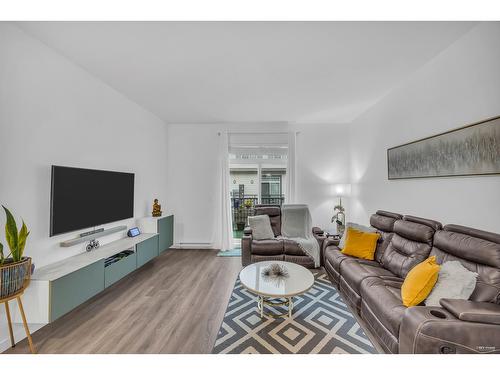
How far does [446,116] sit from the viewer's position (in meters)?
2.15

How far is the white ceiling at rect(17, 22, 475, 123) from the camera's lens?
6.00 ft

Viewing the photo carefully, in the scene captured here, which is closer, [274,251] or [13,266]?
[13,266]

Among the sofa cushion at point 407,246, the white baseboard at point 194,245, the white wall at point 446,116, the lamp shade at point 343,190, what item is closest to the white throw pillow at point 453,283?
the sofa cushion at point 407,246

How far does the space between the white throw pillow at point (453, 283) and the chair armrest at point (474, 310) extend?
0.14m

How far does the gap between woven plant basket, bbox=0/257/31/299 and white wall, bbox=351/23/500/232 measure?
3814mm

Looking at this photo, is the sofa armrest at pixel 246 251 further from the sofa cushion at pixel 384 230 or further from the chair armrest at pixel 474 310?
the chair armrest at pixel 474 310

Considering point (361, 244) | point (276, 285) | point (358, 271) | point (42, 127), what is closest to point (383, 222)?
point (361, 244)

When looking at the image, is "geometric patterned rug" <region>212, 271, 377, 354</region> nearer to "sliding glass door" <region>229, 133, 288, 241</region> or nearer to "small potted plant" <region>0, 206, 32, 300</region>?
"small potted plant" <region>0, 206, 32, 300</region>

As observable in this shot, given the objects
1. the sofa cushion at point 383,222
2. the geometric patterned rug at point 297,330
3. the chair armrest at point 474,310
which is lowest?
the geometric patterned rug at point 297,330

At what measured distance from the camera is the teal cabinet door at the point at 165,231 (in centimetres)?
377

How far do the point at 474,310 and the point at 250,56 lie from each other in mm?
2783

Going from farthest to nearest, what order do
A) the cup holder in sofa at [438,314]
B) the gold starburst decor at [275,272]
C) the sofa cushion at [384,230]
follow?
the sofa cushion at [384,230] < the gold starburst decor at [275,272] < the cup holder in sofa at [438,314]

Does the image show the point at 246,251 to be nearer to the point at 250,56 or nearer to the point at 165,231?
the point at 165,231
